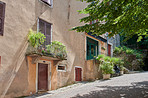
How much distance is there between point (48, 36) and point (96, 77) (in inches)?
278

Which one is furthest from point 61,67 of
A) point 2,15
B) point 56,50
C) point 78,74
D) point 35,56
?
point 2,15

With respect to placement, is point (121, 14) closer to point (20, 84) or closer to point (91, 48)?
point (20, 84)

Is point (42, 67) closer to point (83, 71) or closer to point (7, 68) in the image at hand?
point (7, 68)

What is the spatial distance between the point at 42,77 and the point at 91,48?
28.5 feet

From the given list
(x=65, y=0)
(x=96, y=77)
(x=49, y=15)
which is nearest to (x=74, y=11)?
(x=65, y=0)

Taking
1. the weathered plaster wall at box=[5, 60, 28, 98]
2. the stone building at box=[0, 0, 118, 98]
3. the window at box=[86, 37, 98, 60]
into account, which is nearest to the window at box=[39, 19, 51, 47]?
the stone building at box=[0, 0, 118, 98]

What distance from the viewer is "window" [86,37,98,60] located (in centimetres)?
1777

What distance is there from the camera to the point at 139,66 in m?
21.8

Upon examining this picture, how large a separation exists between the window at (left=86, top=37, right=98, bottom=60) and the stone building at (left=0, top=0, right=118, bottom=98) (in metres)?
1.35

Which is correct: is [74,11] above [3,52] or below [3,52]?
above

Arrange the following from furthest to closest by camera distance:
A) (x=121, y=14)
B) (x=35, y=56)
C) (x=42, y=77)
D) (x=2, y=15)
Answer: (x=42, y=77) → (x=35, y=56) → (x=2, y=15) → (x=121, y=14)

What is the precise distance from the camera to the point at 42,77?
1114 centimetres

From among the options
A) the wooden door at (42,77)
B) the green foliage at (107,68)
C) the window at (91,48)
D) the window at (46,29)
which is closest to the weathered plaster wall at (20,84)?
the wooden door at (42,77)

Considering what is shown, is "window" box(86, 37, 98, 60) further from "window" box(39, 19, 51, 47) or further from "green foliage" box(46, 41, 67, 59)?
"window" box(39, 19, 51, 47)
